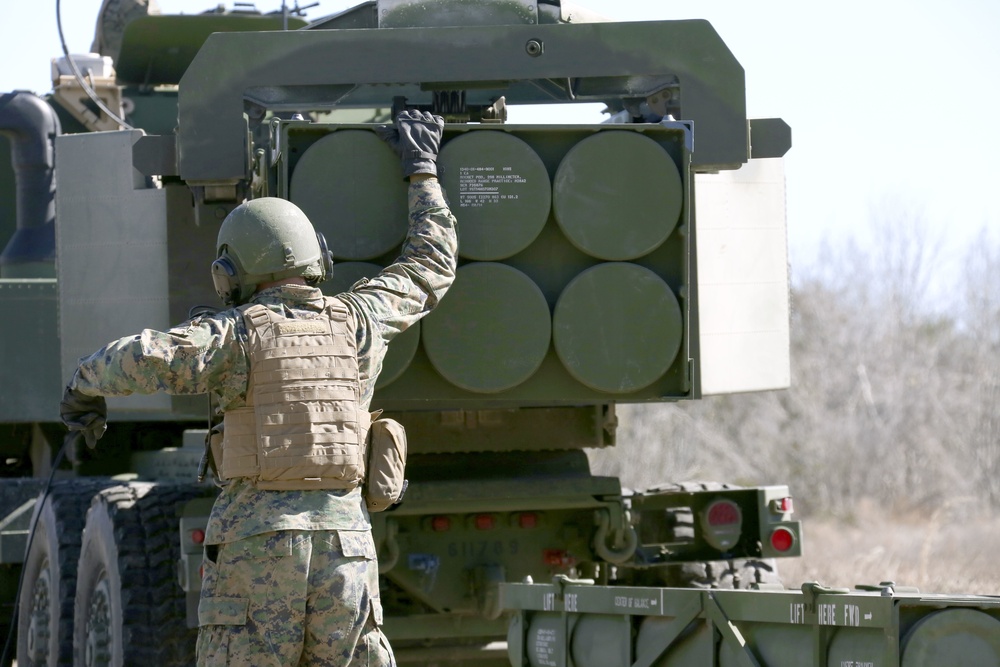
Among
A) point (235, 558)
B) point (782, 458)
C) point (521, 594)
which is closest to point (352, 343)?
point (235, 558)

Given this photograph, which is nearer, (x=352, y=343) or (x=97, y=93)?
(x=352, y=343)

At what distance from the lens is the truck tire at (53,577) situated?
6.43m

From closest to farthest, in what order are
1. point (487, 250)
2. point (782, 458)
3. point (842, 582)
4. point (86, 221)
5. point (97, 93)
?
point (487, 250), point (86, 221), point (97, 93), point (842, 582), point (782, 458)

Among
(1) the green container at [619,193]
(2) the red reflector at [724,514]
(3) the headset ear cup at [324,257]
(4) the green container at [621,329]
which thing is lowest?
(2) the red reflector at [724,514]

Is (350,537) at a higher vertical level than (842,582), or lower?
higher

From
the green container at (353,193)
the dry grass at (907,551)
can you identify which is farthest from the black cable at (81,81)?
the dry grass at (907,551)

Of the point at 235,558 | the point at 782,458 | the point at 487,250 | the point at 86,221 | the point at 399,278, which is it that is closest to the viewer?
the point at 235,558

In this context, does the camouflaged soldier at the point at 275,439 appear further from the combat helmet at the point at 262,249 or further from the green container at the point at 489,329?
the green container at the point at 489,329

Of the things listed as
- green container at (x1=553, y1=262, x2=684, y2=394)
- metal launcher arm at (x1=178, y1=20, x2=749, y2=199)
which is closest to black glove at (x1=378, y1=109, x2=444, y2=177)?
metal launcher arm at (x1=178, y1=20, x2=749, y2=199)

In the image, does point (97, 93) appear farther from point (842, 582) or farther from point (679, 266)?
point (842, 582)

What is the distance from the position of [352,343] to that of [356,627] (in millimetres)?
831

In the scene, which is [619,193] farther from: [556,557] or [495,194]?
[556,557]

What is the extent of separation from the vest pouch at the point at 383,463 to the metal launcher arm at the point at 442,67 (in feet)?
4.06

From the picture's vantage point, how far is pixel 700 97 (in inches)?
207
